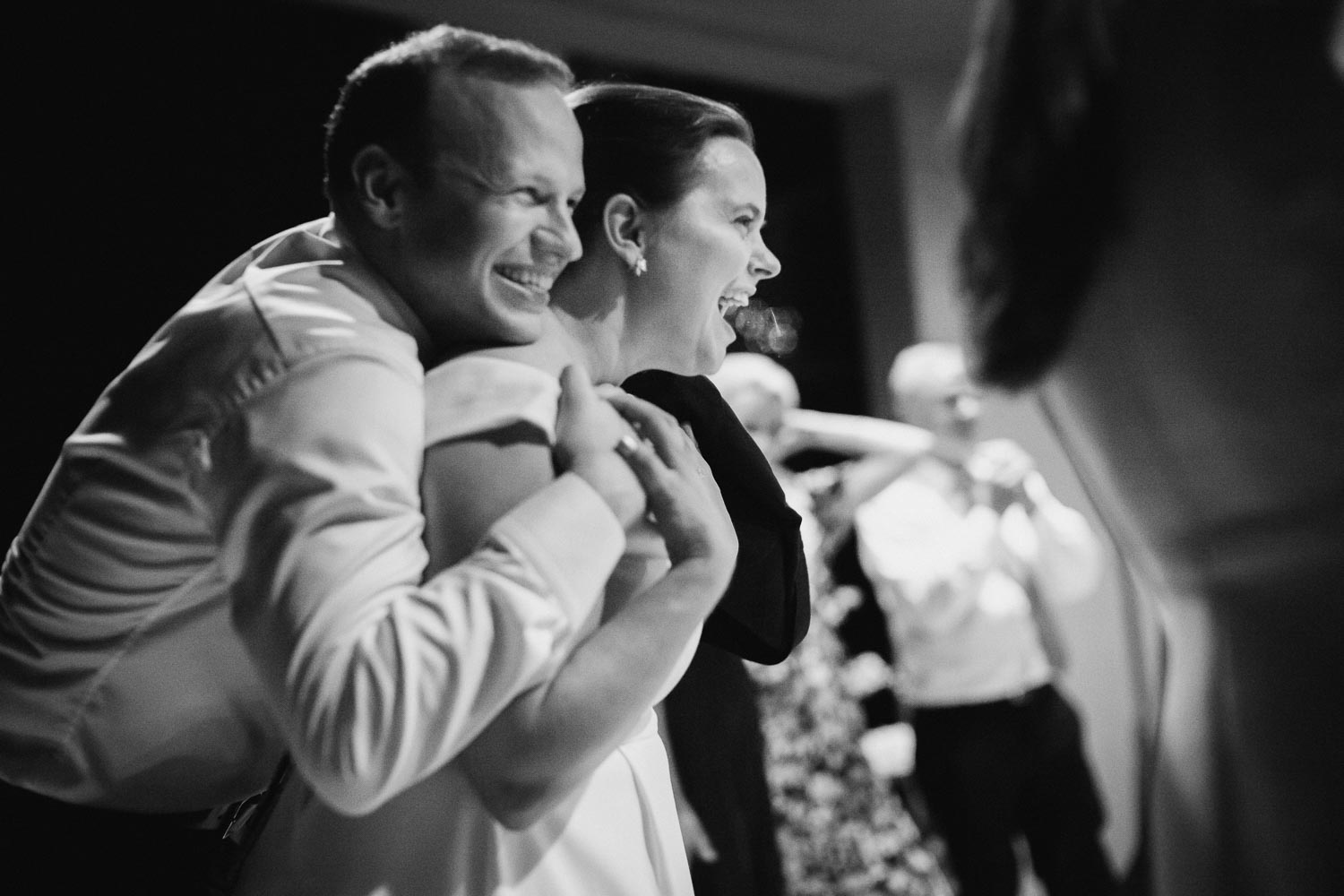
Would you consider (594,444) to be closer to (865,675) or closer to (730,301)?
(730,301)

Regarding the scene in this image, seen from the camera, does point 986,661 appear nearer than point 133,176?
No

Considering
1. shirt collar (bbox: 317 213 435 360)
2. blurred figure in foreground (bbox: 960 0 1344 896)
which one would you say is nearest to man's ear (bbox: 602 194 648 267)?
shirt collar (bbox: 317 213 435 360)

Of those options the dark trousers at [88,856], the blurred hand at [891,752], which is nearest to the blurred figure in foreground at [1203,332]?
the dark trousers at [88,856]

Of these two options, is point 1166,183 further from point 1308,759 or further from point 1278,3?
point 1308,759

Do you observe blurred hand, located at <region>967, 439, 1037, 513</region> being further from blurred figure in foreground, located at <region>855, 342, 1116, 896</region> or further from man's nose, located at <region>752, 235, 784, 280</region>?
man's nose, located at <region>752, 235, 784, 280</region>

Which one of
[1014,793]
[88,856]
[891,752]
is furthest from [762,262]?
[891,752]

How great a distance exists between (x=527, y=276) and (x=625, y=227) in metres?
0.20

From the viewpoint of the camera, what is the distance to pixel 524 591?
0.82 metres

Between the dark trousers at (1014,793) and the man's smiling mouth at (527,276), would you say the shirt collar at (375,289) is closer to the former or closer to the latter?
the man's smiling mouth at (527,276)

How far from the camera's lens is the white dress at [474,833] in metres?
0.93

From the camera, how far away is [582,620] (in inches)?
34.7

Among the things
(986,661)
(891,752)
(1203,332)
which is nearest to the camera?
(1203,332)

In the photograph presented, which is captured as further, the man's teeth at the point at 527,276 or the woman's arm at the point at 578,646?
the man's teeth at the point at 527,276

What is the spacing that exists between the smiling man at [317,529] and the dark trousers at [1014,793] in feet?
10.7
